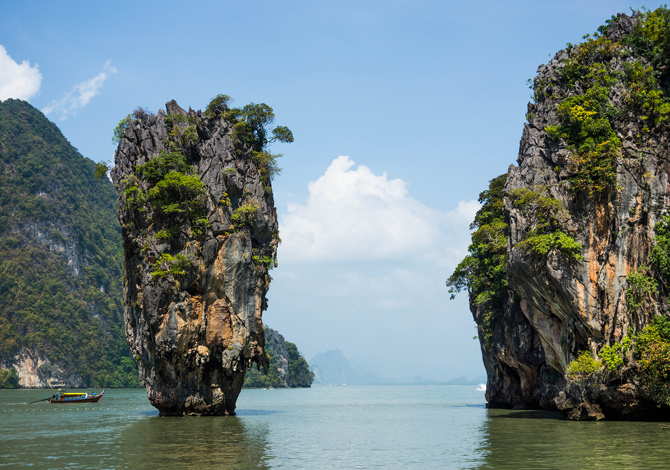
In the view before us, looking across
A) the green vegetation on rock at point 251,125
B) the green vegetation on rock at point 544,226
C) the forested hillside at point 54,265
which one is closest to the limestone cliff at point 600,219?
the green vegetation on rock at point 544,226

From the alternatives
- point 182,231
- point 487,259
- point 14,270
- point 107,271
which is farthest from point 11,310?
point 487,259

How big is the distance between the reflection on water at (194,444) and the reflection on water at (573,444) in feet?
28.7

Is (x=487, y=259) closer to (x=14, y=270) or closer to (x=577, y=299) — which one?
(x=577, y=299)

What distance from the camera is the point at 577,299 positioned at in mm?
31172

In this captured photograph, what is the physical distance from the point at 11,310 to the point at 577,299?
394 ft

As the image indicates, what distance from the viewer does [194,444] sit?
24625 millimetres

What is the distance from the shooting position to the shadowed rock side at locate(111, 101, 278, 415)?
37.0m

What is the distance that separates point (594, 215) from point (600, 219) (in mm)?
377

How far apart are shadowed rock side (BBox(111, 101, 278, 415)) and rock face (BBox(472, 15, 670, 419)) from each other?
1691cm

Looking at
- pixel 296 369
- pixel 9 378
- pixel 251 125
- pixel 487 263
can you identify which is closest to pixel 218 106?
pixel 251 125

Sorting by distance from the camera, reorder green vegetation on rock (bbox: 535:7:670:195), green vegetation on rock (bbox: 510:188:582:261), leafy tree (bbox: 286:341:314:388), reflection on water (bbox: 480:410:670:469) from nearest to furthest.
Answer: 1. reflection on water (bbox: 480:410:670:469)
2. green vegetation on rock (bbox: 510:188:582:261)
3. green vegetation on rock (bbox: 535:7:670:195)
4. leafy tree (bbox: 286:341:314:388)

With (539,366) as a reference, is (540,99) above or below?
above

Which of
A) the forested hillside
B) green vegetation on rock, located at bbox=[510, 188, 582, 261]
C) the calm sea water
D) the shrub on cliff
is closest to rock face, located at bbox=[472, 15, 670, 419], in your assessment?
green vegetation on rock, located at bbox=[510, 188, 582, 261]

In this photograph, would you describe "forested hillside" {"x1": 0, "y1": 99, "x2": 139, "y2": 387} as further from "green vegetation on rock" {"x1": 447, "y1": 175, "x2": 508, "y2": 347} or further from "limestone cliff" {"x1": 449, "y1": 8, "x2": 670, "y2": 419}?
"limestone cliff" {"x1": 449, "y1": 8, "x2": 670, "y2": 419}
